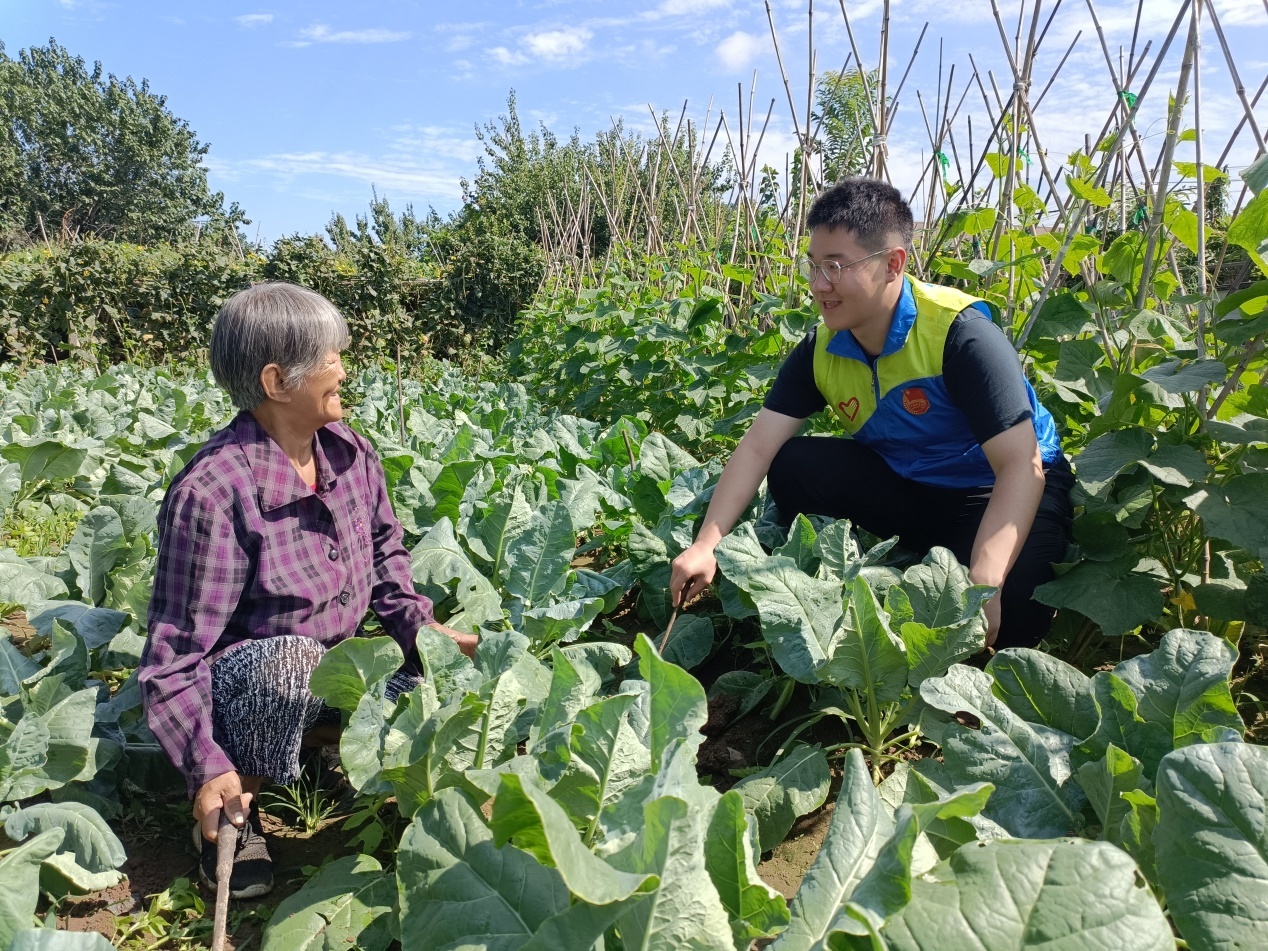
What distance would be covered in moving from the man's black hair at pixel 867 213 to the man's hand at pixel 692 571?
0.86 meters

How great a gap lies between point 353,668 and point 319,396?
2.05ft

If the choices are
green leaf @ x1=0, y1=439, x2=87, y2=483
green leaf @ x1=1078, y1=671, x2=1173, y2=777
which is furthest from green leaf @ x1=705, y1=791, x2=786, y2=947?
green leaf @ x1=0, y1=439, x2=87, y2=483

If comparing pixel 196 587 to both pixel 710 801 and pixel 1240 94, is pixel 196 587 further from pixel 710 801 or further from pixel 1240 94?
pixel 1240 94

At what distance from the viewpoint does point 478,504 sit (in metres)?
2.71

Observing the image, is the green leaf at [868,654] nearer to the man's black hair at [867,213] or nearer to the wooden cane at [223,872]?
the man's black hair at [867,213]

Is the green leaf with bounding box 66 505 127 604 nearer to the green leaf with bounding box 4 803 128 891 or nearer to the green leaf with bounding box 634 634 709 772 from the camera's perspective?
the green leaf with bounding box 4 803 128 891

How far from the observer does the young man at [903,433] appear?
83.0 inches

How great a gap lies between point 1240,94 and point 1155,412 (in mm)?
815

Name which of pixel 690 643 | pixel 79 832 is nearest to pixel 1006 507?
pixel 690 643

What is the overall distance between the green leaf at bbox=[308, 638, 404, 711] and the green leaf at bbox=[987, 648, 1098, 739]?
3.48 ft

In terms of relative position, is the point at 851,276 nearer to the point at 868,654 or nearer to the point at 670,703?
the point at 868,654

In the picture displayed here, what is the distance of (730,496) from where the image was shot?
2.41 meters

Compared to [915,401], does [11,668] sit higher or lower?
lower

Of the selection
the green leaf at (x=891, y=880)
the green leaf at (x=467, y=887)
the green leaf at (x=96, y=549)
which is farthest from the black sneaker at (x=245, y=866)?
the green leaf at (x=891, y=880)
